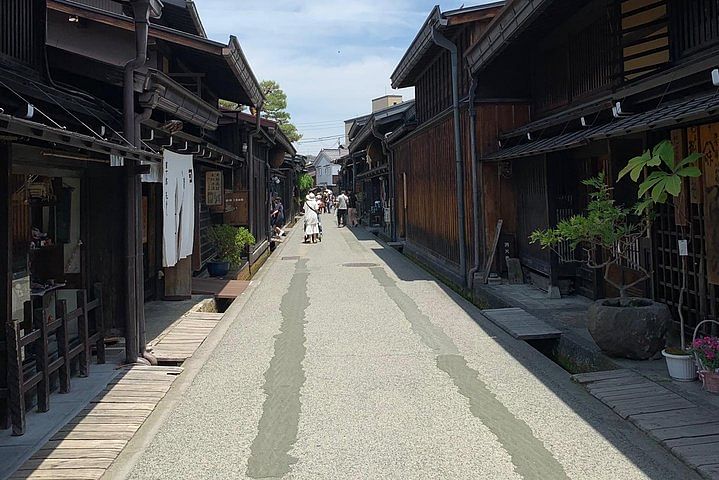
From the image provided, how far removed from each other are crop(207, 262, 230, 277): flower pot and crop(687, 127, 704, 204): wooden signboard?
1060 centimetres

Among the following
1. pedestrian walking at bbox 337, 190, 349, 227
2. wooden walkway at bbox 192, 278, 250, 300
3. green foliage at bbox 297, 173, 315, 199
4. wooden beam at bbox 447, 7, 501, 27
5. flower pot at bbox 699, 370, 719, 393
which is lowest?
flower pot at bbox 699, 370, 719, 393

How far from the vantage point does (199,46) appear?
33.4ft

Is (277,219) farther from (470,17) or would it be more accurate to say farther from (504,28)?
(504,28)

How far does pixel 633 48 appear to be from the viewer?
820 cm

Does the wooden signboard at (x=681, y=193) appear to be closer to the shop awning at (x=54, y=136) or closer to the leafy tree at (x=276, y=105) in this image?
the shop awning at (x=54, y=136)

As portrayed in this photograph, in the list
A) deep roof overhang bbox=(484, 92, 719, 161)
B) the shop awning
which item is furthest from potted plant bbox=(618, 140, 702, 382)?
the shop awning

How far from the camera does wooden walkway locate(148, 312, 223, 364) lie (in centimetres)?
794

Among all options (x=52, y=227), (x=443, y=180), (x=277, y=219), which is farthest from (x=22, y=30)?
(x=277, y=219)

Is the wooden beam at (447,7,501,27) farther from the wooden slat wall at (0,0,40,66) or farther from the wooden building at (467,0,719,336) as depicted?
the wooden slat wall at (0,0,40,66)

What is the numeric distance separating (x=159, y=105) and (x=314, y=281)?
812cm

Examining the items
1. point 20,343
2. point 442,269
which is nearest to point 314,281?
point 442,269

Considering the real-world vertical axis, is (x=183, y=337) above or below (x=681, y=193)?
below

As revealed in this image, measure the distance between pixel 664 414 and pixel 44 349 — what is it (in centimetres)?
575

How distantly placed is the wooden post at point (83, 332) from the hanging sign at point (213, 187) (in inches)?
352
